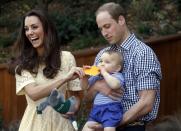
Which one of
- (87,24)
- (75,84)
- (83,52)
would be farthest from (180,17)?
(75,84)

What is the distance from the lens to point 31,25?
459 cm

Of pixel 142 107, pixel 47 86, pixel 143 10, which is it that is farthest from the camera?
pixel 143 10

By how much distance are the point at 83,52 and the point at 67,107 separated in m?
4.95

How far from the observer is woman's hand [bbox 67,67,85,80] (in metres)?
4.27

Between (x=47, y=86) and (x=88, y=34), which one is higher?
(x=47, y=86)

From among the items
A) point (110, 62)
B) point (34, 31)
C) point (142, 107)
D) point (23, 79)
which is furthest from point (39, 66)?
point (142, 107)

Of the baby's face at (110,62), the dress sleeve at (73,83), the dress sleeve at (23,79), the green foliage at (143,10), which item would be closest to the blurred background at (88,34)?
the green foliage at (143,10)

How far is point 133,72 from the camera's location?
13.8 ft

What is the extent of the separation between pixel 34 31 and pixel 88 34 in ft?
22.9

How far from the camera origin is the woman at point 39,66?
458cm

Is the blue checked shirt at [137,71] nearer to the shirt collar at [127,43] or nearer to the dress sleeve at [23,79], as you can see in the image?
the shirt collar at [127,43]

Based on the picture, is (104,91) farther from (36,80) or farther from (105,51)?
(36,80)

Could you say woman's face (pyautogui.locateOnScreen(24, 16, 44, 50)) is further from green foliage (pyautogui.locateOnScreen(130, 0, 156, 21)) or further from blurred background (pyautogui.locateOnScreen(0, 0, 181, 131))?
green foliage (pyautogui.locateOnScreen(130, 0, 156, 21))

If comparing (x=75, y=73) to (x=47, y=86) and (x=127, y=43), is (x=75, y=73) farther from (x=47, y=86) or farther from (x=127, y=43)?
(x=127, y=43)
